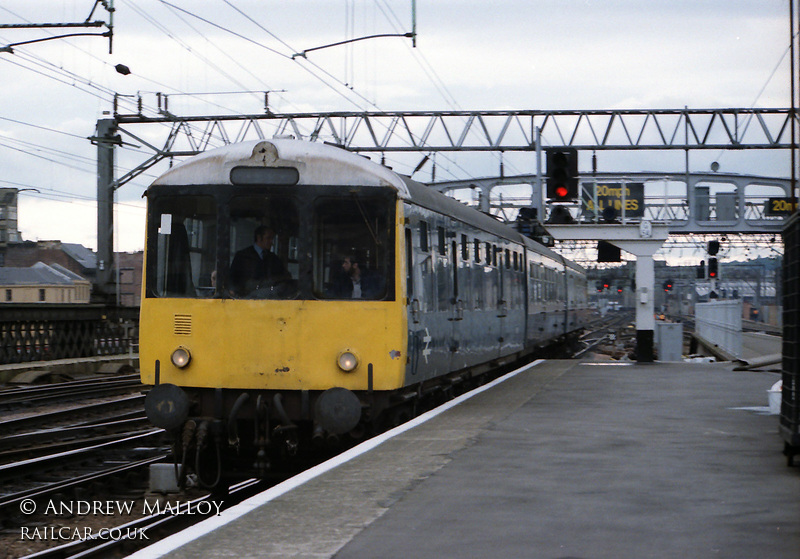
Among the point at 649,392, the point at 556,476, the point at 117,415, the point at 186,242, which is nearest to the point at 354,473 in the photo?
the point at 556,476

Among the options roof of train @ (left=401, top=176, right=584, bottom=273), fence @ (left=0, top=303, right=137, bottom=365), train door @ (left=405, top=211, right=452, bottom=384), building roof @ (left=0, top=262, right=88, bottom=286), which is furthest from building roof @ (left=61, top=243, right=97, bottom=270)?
train door @ (left=405, top=211, right=452, bottom=384)

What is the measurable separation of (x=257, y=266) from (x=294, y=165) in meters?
0.99

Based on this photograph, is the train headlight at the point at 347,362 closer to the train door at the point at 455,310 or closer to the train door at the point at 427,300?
the train door at the point at 427,300

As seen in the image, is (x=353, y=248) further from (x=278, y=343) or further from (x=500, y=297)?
(x=500, y=297)

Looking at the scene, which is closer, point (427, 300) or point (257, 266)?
point (257, 266)

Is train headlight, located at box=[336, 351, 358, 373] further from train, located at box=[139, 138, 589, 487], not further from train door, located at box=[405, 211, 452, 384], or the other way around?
train door, located at box=[405, 211, 452, 384]

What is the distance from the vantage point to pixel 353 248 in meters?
9.85

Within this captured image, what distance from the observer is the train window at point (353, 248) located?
973cm

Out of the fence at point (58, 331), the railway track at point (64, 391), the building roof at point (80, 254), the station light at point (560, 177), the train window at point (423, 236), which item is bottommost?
the railway track at point (64, 391)

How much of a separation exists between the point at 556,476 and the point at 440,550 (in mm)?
2380

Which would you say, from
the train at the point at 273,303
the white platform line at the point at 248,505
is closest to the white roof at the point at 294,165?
the train at the point at 273,303

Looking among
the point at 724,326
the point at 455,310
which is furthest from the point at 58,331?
the point at 455,310

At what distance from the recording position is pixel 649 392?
1483 cm

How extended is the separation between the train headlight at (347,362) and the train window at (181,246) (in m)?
1.41
